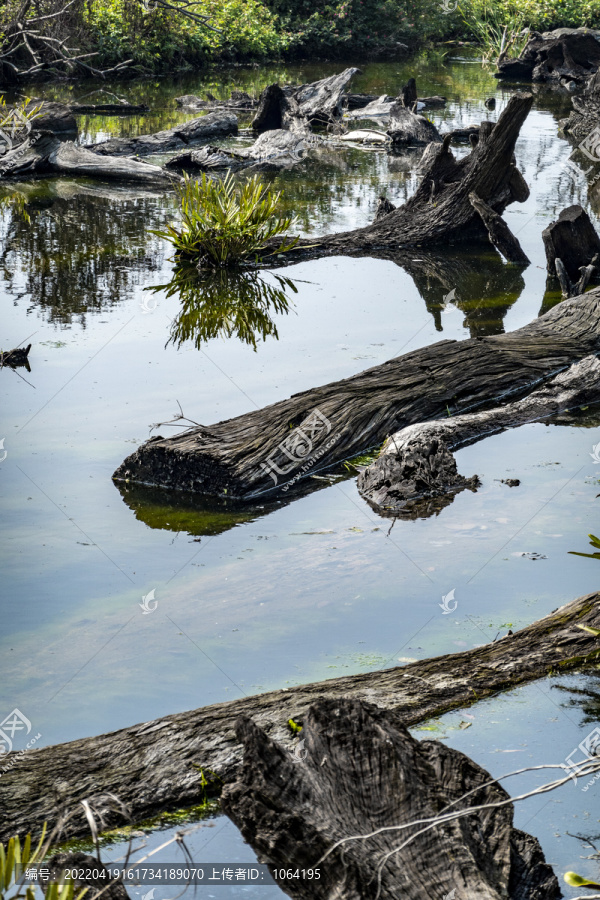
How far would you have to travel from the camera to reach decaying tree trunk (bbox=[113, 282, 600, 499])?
18.3ft

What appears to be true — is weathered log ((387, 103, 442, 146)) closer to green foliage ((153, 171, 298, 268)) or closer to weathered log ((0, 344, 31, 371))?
green foliage ((153, 171, 298, 268))

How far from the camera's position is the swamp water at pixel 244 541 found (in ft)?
12.1

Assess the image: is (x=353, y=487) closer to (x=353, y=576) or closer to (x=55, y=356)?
(x=353, y=576)

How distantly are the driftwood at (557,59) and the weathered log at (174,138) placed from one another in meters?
12.1

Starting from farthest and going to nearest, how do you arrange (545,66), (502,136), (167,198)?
(545,66)
(167,198)
(502,136)

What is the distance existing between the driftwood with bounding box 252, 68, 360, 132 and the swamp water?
386 inches

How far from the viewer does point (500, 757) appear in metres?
3.24

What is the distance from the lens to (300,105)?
19891 mm

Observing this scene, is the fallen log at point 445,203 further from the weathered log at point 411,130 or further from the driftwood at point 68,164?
the weathered log at point 411,130

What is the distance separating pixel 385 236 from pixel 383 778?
30.3ft

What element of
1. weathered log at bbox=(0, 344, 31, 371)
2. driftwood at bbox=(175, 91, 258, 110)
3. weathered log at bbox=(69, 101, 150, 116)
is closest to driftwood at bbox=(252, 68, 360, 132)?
driftwood at bbox=(175, 91, 258, 110)

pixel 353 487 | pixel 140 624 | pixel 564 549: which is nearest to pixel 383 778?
pixel 140 624

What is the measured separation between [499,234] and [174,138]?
8.28 meters

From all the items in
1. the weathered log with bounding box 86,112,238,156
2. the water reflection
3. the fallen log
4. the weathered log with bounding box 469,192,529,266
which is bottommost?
the water reflection
